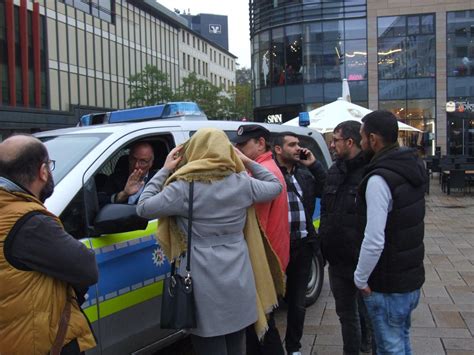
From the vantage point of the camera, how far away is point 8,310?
2.00 m

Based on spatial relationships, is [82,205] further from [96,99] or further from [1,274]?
[96,99]

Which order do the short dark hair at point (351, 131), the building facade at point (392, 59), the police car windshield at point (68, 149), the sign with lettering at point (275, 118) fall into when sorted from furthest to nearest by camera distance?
the sign with lettering at point (275, 118) → the building facade at point (392, 59) → the short dark hair at point (351, 131) → the police car windshield at point (68, 149)

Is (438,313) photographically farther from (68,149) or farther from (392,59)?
(392,59)

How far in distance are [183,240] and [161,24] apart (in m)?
52.2

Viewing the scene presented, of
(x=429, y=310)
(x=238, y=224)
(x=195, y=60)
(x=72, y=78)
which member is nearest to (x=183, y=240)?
(x=238, y=224)

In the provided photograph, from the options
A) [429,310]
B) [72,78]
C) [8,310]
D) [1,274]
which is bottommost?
[429,310]

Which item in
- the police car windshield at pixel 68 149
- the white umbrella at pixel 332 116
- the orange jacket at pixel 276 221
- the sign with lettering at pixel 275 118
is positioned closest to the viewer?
the police car windshield at pixel 68 149

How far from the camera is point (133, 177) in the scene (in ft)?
11.7

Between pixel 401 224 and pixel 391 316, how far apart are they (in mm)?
553

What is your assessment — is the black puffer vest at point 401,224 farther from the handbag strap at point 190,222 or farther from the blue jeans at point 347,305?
the handbag strap at point 190,222

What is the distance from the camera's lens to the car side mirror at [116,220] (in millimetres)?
2836

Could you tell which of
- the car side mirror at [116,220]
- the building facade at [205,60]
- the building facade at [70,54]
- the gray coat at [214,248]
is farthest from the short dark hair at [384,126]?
the building facade at [205,60]

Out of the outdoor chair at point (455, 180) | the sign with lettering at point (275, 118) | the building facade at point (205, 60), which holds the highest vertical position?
the building facade at point (205, 60)

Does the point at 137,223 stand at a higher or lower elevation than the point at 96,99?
lower
